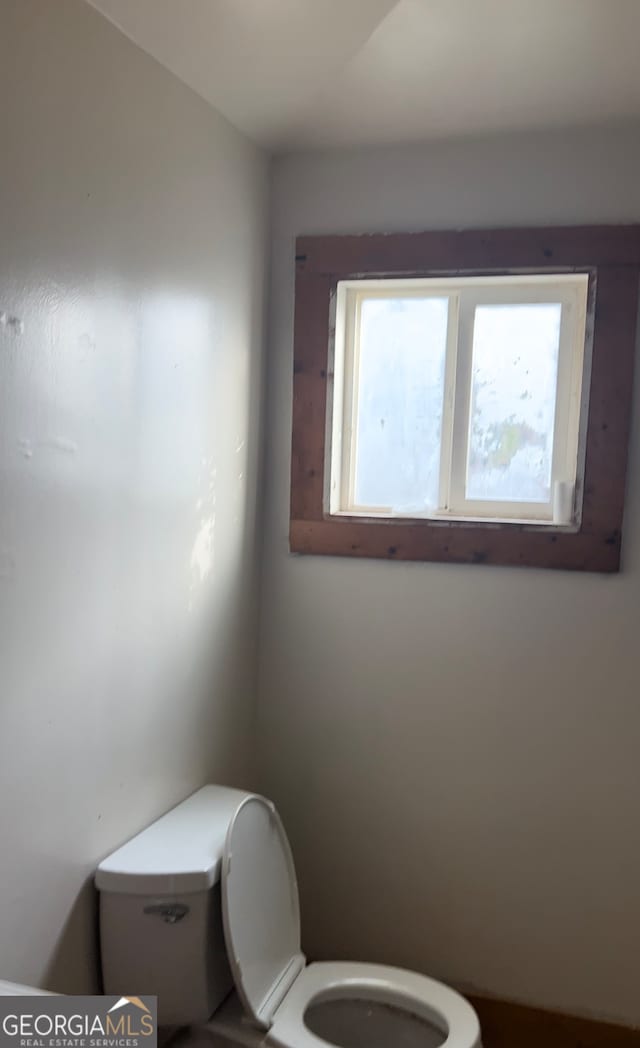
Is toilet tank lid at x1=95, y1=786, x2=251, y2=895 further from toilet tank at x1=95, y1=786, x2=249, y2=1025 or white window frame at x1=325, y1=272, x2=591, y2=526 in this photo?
white window frame at x1=325, y1=272, x2=591, y2=526

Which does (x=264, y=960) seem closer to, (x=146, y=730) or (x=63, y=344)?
(x=146, y=730)

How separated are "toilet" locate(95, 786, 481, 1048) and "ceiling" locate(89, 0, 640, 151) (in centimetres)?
149

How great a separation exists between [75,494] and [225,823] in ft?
2.51

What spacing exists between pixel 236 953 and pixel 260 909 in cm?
16

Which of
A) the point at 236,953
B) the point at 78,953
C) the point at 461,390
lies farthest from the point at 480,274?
the point at 78,953

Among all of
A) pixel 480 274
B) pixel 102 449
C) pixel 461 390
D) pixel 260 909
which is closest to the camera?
pixel 102 449

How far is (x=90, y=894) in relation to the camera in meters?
1.57

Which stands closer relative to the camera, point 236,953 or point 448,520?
point 236,953

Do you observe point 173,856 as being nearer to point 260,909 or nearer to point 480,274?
point 260,909

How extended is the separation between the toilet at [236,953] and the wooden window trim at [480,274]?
0.74 meters

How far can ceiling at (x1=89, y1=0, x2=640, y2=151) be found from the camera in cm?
159

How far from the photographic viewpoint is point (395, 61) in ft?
5.89

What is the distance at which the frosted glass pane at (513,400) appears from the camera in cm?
220

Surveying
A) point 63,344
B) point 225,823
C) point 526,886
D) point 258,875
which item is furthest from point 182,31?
point 526,886
